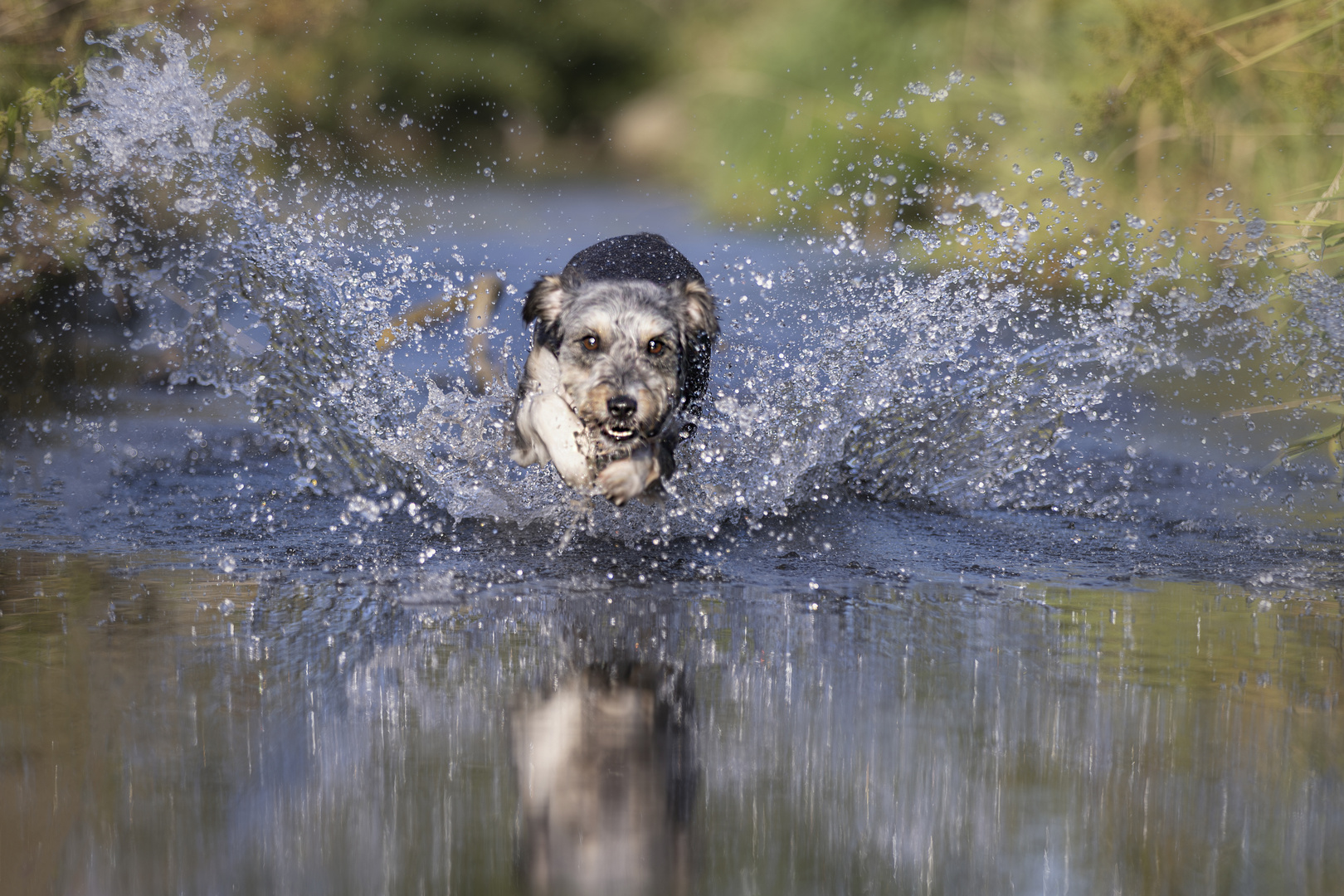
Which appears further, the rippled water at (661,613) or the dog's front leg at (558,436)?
the dog's front leg at (558,436)

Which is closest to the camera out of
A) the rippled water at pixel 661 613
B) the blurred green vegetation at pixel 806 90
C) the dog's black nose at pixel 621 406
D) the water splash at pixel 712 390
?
the rippled water at pixel 661 613

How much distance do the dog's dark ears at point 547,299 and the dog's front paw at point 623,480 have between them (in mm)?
887

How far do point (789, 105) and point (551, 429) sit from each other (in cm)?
738

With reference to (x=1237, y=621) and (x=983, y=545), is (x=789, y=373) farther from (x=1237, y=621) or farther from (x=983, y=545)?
(x=1237, y=621)

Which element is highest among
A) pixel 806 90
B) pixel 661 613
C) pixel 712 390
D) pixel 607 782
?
pixel 806 90

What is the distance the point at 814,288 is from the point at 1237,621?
566cm

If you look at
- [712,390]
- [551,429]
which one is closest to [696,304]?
[551,429]

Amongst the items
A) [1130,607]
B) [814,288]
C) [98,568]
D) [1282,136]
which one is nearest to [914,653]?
[1130,607]

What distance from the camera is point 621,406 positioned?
424cm

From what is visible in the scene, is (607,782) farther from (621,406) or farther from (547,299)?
(547,299)

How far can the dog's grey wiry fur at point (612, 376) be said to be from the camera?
4.32 m

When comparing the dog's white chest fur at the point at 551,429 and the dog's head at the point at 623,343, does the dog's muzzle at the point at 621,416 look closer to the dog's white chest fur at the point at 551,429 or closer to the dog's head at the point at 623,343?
the dog's head at the point at 623,343

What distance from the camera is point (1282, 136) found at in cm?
819

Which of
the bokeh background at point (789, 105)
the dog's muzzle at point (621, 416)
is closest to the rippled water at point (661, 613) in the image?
the dog's muzzle at point (621, 416)
